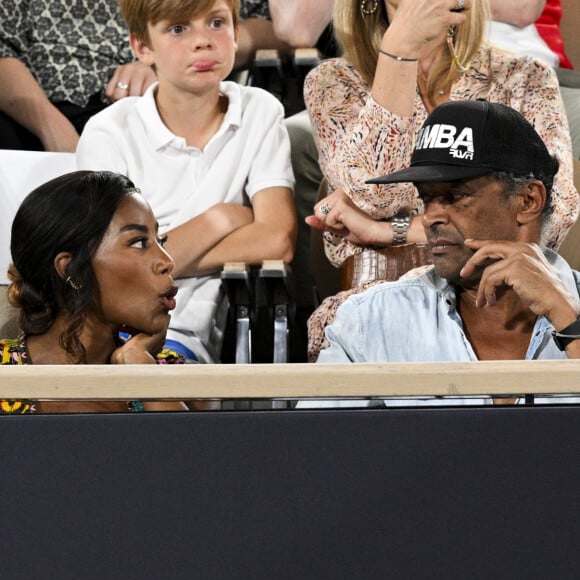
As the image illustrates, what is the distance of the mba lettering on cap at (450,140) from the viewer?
1.60m

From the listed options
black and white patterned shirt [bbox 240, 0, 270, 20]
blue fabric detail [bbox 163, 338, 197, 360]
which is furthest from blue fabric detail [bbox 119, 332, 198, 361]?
black and white patterned shirt [bbox 240, 0, 270, 20]

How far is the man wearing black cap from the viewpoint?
157cm

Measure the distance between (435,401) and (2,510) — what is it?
374mm

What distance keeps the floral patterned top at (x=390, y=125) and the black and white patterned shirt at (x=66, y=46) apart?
0.71m

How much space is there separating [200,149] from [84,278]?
2.04 ft

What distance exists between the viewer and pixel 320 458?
39.6 inches

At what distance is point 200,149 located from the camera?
221 centimetres

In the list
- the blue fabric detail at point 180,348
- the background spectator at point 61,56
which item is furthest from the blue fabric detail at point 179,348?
the background spectator at point 61,56

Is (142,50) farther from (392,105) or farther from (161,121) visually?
(392,105)

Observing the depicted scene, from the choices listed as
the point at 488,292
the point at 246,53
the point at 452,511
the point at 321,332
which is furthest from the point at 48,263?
the point at 246,53

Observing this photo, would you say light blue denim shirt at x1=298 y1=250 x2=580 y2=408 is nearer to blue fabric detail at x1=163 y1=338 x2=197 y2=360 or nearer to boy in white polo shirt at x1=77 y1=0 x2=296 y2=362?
blue fabric detail at x1=163 y1=338 x2=197 y2=360

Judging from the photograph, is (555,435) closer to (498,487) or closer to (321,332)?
(498,487)

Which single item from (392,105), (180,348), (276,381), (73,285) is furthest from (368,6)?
(276,381)

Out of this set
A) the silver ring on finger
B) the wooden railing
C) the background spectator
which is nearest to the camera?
the wooden railing
